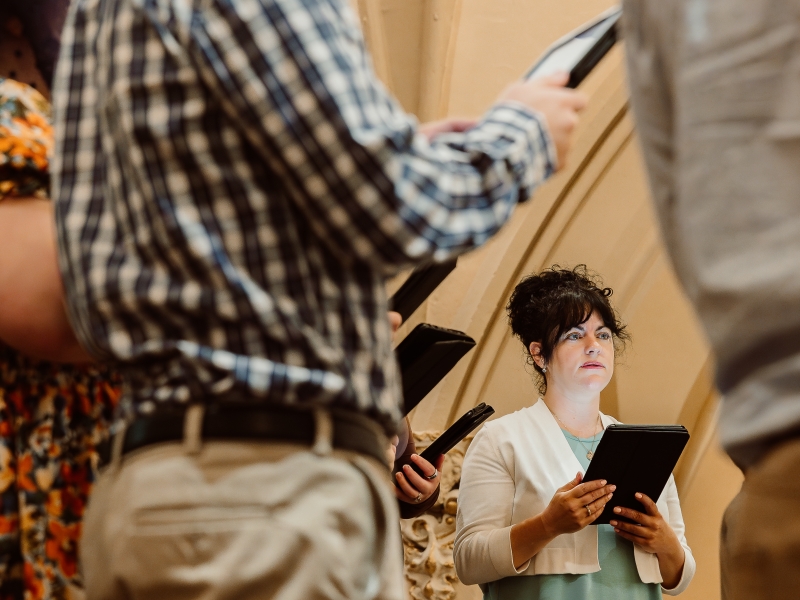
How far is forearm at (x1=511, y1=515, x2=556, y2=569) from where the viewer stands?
7.86ft

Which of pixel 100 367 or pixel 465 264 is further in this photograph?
pixel 465 264

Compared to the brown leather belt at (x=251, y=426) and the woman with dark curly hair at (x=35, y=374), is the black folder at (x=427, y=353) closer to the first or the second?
the woman with dark curly hair at (x=35, y=374)

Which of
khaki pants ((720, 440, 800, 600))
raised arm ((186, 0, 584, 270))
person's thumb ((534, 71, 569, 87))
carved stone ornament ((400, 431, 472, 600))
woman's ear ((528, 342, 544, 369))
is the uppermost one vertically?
person's thumb ((534, 71, 569, 87))

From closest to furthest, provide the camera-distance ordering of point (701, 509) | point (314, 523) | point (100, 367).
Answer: point (314, 523) → point (100, 367) → point (701, 509)

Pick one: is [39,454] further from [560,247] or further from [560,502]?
[560,247]

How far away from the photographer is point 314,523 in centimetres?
89

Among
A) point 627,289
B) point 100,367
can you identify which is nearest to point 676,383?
point 627,289

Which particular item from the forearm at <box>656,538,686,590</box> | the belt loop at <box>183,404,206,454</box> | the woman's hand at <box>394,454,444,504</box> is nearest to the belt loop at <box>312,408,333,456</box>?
the belt loop at <box>183,404,206,454</box>

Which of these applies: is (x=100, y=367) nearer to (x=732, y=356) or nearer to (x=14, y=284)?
(x=14, y=284)

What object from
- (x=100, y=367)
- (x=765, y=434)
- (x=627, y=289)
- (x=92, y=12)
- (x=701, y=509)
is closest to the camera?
(x=765, y=434)

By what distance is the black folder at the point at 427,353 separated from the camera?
76.0 inches

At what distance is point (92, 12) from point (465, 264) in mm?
4456

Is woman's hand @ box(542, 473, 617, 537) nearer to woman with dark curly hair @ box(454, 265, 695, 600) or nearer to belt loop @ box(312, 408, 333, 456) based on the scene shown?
woman with dark curly hair @ box(454, 265, 695, 600)

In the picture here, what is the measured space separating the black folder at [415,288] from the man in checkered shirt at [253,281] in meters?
0.57
